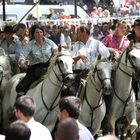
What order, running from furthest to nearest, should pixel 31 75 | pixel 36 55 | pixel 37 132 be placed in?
pixel 36 55
pixel 31 75
pixel 37 132

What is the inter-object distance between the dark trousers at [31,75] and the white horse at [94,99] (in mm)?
874

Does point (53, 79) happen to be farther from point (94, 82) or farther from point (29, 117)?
point (29, 117)

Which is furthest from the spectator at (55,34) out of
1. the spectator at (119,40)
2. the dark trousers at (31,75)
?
the dark trousers at (31,75)

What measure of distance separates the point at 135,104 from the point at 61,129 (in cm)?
616

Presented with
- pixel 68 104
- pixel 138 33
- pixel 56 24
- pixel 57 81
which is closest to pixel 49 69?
pixel 57 81

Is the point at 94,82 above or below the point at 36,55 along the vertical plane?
below

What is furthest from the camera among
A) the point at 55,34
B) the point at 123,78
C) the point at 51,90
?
the point at 55,34

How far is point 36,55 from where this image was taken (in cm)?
1121

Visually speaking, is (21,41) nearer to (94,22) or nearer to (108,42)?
(108,42)

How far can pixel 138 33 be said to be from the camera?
11.1 m

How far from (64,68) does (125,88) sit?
1.37 m

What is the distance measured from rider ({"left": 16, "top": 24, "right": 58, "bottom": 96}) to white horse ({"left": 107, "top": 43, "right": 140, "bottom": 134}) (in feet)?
4.09

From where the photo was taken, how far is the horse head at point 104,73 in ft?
32.8

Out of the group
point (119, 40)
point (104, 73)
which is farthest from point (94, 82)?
point (119, 40)
